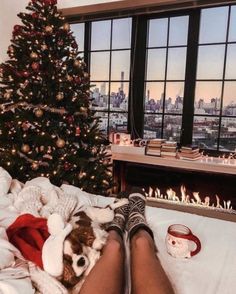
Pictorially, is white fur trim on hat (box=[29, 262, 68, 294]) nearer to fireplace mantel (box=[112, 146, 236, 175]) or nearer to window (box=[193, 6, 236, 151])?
fireplace mantel (box=[112, 146, 236, 175])

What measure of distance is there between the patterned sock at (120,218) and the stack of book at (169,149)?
5.18 ft

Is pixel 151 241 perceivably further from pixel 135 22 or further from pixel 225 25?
pixel 135 22

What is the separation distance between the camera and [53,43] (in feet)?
7.55

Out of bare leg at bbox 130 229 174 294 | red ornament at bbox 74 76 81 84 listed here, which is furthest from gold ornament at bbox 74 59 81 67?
bare leg at bbox 130 229 174 294

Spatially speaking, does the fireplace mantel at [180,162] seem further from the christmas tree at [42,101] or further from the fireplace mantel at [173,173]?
the christmas tree at [42,101]

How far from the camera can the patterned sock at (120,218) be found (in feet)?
4.06

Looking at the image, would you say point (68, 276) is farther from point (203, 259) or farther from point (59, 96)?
point (59, 96)

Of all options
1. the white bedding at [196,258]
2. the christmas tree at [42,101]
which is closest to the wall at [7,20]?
the christmas tree at [42,101]

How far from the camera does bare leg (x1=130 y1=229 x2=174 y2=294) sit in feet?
2.86

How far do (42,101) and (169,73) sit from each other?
169 centimetres

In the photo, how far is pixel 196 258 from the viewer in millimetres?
1161

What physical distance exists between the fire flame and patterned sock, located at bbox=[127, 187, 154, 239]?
1.34 m

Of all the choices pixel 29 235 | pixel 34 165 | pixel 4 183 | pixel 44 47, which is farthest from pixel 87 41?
pixel 29 235

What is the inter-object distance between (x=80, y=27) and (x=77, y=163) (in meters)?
2.26
